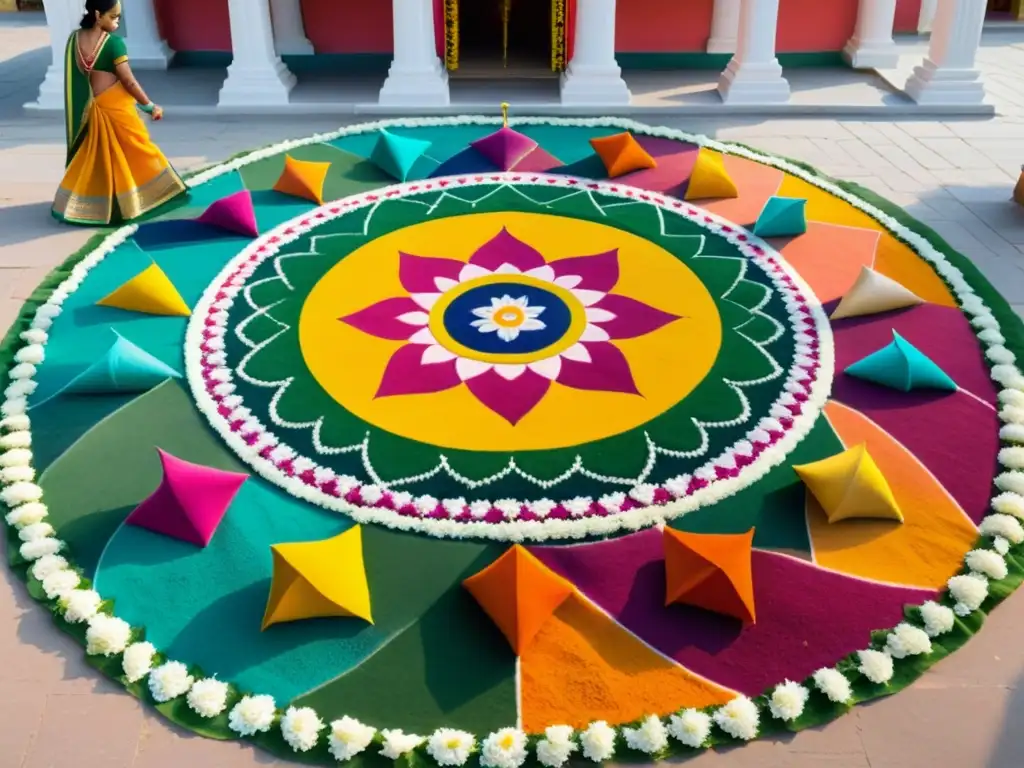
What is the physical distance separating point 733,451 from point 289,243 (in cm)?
307

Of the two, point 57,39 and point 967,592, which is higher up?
point 57,39

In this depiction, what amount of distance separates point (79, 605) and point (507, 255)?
3.10 metres

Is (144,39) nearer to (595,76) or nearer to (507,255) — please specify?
(595,76)

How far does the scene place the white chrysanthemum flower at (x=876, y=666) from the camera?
10.7ft

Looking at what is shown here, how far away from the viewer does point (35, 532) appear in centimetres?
385

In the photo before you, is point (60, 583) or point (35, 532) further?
point (35, 532)

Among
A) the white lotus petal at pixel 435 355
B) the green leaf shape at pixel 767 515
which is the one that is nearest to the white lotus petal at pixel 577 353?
the white lotus petal at pixel 435 355

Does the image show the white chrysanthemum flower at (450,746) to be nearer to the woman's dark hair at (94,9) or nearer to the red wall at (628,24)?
the woman's dark hair at (94,9)

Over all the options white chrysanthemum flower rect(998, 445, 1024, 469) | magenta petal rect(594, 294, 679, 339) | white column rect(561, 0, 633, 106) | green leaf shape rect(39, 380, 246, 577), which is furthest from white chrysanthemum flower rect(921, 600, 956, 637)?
white column rect(561, 0, 633, 106)

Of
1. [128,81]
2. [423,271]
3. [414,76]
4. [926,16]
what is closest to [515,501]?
[423,271]

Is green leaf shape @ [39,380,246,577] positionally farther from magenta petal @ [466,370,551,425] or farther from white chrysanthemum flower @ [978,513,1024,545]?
white chrysanthemum flower @ [978,513,1024,545]

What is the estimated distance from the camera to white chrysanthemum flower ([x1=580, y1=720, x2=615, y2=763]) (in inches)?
119

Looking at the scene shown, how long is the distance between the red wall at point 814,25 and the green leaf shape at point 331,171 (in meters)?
4.69

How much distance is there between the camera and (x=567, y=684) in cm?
326
